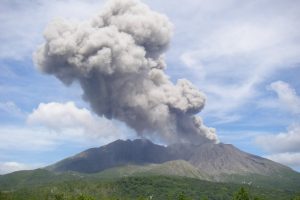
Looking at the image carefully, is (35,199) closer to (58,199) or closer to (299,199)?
(58,199)

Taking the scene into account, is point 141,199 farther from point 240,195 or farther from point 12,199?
point 12,199

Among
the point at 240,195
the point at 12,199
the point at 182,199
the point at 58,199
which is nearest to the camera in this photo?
the point at 240,195

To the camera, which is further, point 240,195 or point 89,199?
point 89,199

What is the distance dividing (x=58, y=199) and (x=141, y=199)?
62.8 m

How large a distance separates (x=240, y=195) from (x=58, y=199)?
307ft

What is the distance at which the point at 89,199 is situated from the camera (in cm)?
9588

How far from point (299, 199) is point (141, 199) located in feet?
122

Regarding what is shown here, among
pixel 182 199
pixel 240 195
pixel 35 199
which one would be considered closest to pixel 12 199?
pixel 35 199

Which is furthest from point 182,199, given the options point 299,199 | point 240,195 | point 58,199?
point 58,199

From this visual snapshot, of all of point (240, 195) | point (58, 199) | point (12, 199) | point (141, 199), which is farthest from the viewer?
point (12, 199)

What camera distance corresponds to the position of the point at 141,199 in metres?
104

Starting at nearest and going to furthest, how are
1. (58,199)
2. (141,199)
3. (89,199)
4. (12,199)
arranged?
(89,199)
(141,199)
(58,199)
(12,199)

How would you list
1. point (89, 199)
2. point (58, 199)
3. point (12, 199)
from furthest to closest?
point (12, 199) → point (58, 199) → point (89, 199)

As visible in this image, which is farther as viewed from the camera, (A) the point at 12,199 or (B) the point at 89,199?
(A) the point at 12,199
